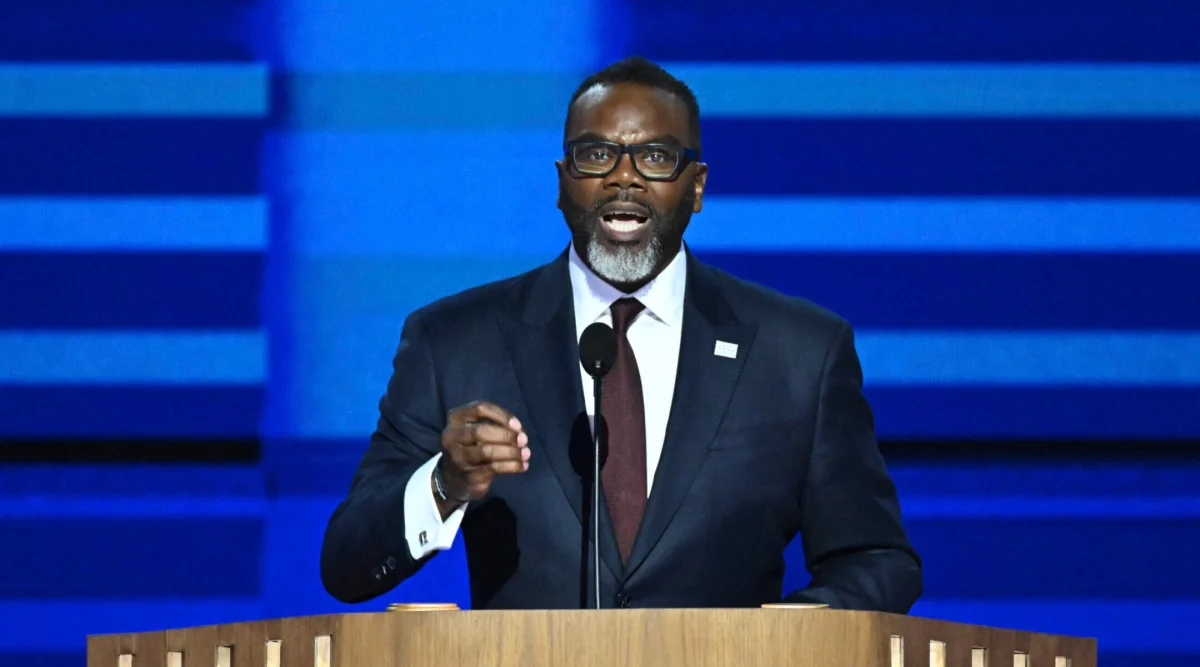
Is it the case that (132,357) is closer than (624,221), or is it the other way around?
(624,221)

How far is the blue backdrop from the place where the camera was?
373 centimetres

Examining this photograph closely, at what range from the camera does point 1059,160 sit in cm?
381

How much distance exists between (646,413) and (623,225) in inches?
12.1

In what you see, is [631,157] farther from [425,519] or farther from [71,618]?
[71,618]

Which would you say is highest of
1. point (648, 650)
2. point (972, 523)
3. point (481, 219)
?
point (481, 219)

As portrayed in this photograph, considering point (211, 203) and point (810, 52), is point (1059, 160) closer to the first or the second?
point (810, 52)

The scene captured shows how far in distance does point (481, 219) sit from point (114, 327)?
820 mm

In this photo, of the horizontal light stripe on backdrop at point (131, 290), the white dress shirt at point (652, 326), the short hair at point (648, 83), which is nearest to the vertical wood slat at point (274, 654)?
the white dress shirt at point (652, 326)

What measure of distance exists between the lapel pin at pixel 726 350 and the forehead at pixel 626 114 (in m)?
0.34

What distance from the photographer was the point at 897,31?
3.81 metres

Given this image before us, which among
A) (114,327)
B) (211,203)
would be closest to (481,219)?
(211,203)

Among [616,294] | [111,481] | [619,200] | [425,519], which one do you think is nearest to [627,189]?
[619,200]

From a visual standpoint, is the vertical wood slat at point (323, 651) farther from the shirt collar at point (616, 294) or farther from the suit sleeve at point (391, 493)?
the shirt collar at point (616, 294)

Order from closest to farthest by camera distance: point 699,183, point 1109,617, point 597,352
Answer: point 597,352 < point 699,183 < point 1109,617
